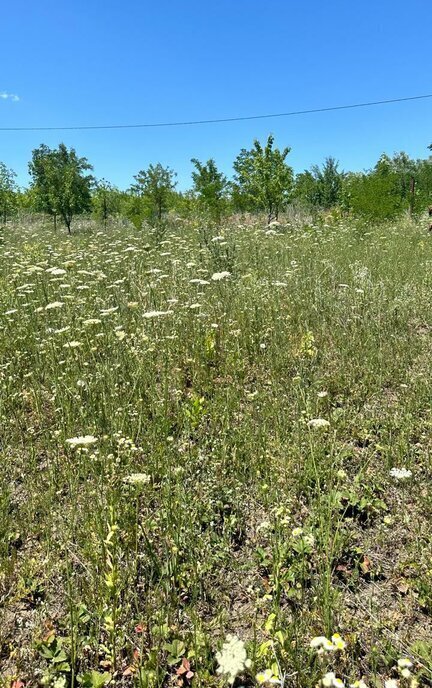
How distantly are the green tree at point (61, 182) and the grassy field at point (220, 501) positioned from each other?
53.0ft

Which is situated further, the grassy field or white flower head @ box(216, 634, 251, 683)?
the grassy field

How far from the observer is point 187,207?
74.6ft

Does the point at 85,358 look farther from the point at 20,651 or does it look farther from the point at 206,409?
the point at 20,651

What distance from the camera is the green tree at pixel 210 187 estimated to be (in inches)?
709

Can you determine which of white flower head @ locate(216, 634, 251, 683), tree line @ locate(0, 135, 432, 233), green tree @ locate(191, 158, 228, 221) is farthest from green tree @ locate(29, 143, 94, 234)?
white flower head @ locate(216, 634, 251, 683)

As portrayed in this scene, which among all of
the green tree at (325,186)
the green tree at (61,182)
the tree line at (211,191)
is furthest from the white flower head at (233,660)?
the green tree at (325,186)

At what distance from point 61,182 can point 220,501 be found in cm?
2006

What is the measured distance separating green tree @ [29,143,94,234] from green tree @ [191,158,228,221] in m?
5.78

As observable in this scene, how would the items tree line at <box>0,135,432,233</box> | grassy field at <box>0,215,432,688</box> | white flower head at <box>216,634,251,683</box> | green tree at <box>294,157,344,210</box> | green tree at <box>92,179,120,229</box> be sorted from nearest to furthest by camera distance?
white flower head at <box>216,634,251,683</box> → grassy field at <box>0,215,432,688</box> → tree line at <box>0,135,432,233</box> → green tree at <box>92,179,120,229</box> → green tree at <box>294,157,344,210</box>

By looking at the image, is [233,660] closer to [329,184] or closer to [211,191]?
[211,191]

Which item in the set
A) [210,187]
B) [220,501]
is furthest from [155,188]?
[220,501]

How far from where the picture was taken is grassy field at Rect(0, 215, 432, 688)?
5.66ft

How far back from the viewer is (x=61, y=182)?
761 inches

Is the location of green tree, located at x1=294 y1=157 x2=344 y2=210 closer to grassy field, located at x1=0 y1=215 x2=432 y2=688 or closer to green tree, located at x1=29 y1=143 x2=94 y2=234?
green tree, located at x1=29 y1=143 x2=94 y2=234
